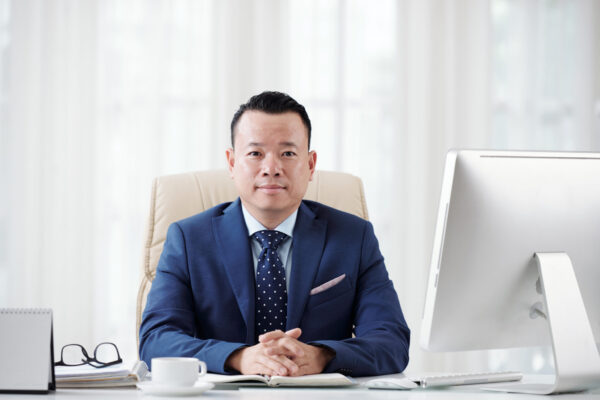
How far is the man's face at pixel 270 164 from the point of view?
191 centimetres

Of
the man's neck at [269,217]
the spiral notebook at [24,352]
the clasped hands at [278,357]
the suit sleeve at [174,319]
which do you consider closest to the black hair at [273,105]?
the man's neck at [269,217]

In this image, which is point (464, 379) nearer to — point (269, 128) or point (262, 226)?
point (262, 226)

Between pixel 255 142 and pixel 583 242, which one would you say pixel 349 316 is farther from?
pixel 583 242

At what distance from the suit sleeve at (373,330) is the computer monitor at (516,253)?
0.97ft

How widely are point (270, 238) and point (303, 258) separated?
0.36ft

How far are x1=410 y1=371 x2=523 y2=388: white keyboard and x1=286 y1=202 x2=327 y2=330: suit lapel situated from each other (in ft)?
1.56

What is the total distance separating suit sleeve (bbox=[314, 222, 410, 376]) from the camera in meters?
1.58

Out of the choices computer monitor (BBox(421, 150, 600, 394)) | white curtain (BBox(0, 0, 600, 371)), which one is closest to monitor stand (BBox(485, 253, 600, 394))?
computer monitor (BBox(421, 150, 600, 394))

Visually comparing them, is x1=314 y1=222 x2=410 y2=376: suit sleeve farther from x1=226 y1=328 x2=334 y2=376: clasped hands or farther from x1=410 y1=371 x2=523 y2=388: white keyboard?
x1=410 y1=371 x2=523 y2=388: white keyboard

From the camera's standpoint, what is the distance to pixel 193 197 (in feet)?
7.29

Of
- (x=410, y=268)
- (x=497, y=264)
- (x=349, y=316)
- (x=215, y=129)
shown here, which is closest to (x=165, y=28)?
(x=215, y=129)

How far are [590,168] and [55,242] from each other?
2.83 m

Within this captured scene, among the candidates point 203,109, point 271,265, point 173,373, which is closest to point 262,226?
point 271,265

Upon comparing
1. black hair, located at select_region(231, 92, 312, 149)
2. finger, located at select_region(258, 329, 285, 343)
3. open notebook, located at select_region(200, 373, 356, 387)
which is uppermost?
black hair, located at select_region(231, 92, 312, 149)
